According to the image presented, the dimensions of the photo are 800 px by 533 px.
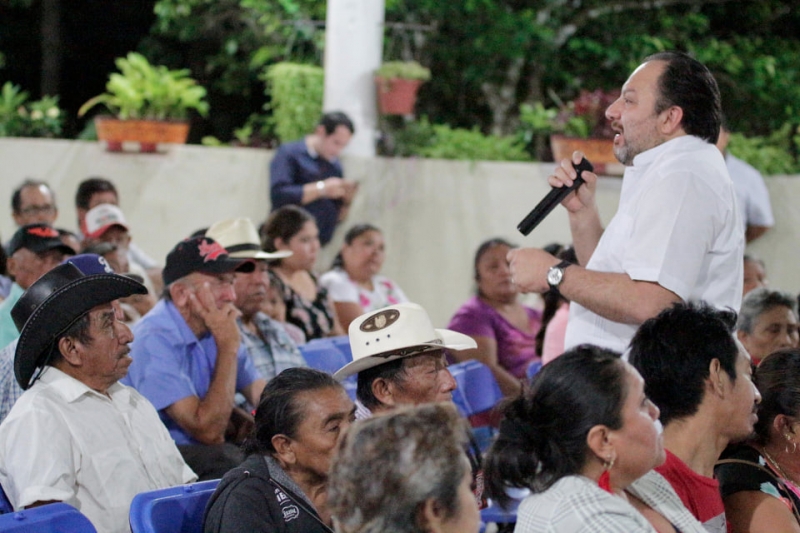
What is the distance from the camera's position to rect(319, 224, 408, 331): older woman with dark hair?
5895 millimetres

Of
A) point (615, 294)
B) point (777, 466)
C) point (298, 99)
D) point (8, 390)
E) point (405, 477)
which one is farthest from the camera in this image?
point (298, 99)

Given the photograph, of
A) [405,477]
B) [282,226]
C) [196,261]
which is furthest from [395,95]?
[405,477]

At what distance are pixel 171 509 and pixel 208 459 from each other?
38.6 inches

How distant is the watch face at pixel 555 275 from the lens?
276cm

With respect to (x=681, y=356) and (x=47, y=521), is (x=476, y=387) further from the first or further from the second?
(x=47, y=521)

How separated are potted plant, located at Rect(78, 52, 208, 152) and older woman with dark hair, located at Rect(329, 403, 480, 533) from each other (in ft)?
19.1

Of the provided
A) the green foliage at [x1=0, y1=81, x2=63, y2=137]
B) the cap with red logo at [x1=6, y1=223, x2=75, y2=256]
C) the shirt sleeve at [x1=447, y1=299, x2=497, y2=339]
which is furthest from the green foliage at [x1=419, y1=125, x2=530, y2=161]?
the cap with red logo at [x1=6, y1=223, x2=75, y2=256]

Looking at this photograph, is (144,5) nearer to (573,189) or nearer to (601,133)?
(601,133)

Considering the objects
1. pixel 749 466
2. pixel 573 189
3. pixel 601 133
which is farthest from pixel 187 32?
pixel 749 466

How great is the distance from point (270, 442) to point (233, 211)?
4.84 m

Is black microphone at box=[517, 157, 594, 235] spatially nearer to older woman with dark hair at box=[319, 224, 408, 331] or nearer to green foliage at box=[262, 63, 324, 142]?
older woman with dark hair at box=[319, 224, 408, 331]

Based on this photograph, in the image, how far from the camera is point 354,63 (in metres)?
7.41

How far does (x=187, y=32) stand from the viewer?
9.90 metres

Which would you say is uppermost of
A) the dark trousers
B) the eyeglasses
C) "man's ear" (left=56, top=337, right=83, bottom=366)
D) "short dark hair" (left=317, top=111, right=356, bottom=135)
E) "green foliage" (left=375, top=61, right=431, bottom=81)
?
"green foliage" (left=375, top=61, right=431, bottom=81)
